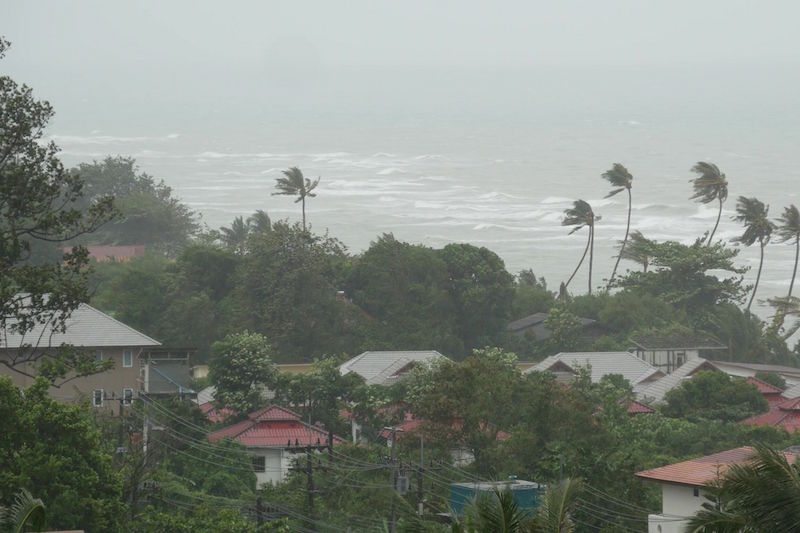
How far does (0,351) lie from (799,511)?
35.4 metres

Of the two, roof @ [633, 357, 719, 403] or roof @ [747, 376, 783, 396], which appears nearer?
roof @ [747, 376, 783, 396]

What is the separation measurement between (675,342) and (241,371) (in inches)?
943

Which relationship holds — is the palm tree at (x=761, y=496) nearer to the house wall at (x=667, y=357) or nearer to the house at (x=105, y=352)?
the house at (x=105, y=352)

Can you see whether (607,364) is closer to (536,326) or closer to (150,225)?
(536,326)

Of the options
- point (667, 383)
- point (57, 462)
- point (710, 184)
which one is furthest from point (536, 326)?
point (57, 462)

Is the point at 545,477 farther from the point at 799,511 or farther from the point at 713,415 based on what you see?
the point at 799,511

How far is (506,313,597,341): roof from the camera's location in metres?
75.4

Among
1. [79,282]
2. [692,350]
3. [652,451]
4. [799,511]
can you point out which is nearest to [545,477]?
[652,451]

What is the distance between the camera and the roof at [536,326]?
75.4 metres

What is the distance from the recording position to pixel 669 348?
69.7 meters

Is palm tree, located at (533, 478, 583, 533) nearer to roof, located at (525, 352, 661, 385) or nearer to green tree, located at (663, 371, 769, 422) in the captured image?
green tree, located at (663, 371, 769, 422)

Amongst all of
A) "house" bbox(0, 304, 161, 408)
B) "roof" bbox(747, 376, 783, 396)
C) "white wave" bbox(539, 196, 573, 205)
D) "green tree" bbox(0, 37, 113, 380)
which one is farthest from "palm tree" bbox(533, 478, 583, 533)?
"white wave" bbox(539, 196, 573, 205)

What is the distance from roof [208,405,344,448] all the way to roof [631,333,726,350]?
23619mm

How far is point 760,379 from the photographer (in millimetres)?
60219
